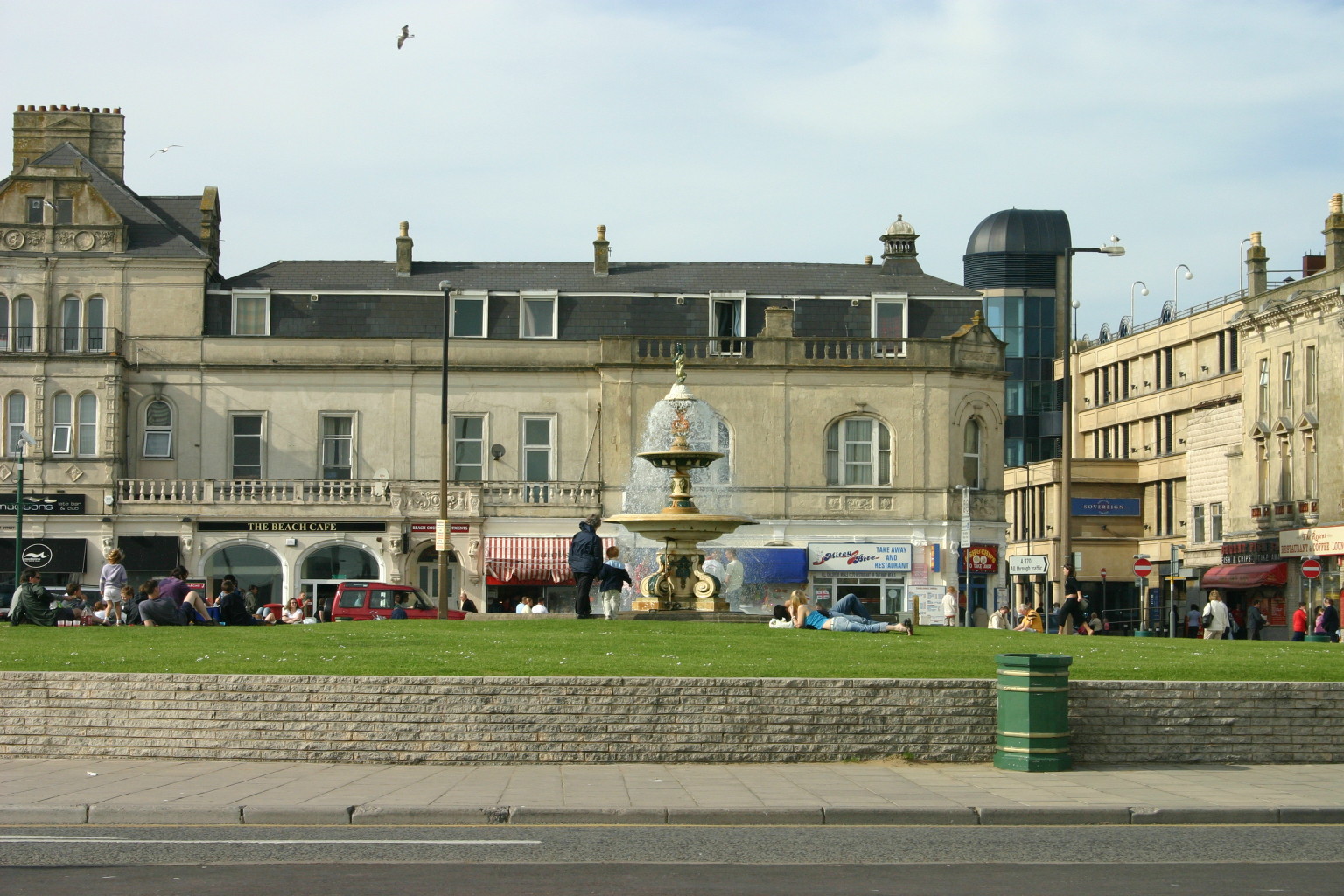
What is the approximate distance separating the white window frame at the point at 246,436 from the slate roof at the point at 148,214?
4.72 m

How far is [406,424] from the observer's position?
50594 millimetres

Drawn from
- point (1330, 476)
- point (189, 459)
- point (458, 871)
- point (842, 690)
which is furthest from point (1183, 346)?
point (458, 871)

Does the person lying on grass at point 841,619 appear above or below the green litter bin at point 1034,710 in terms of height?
above

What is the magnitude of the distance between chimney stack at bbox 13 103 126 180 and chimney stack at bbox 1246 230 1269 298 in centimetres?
4118

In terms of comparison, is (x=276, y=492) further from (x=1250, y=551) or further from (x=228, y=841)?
(x=228, y=841)

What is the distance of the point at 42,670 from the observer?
1814cm

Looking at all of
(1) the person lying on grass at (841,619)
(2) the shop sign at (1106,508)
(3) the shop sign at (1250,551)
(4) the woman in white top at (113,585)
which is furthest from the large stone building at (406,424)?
(2) the shop sign at (1106,508)

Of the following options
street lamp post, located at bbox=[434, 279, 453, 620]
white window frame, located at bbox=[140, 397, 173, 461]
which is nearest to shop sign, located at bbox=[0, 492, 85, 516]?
white window frame, located at bbox=[140, 397, 173, 461]

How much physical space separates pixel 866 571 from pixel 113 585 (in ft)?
86.3

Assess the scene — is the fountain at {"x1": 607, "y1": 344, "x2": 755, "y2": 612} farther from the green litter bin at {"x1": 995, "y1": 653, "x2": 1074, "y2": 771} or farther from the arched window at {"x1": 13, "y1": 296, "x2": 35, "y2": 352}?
the arched window at {"x1": 13, "y1": 296, "x2": 35, "y2": 352}

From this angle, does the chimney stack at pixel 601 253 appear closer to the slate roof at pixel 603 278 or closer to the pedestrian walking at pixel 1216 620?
the slate roof at pixel 603 278

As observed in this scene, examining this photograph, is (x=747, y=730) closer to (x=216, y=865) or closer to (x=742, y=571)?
(x=216, y=865)

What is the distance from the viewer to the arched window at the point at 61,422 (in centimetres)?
4978

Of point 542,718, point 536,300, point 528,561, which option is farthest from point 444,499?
point 542,718
